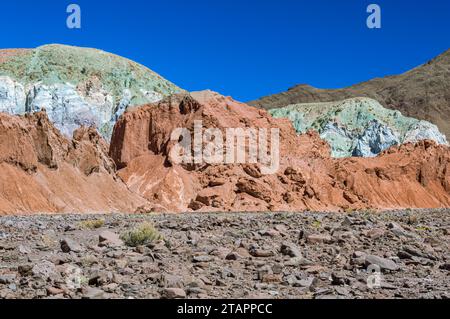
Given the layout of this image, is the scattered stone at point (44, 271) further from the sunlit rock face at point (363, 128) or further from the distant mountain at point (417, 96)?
the distant mountain at point (417, 96)

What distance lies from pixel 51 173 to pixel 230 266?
29.6 meters

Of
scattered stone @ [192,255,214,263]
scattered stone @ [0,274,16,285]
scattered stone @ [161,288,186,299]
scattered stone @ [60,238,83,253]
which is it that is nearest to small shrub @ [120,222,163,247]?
scattered stone @ [60,238,83,253]

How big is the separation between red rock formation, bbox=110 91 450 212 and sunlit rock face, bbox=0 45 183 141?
1456 inches

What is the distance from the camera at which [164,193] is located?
150 ft

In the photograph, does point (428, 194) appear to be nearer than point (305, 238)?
No

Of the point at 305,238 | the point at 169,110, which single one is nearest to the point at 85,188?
the point at 169,110

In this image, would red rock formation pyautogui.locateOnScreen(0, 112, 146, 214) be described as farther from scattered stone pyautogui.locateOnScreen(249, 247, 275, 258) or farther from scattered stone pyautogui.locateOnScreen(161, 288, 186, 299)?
scattered stone pyautogui.locateOnScreen(161, 288, 186, 299)

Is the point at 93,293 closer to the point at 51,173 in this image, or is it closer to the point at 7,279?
the point at 7,279

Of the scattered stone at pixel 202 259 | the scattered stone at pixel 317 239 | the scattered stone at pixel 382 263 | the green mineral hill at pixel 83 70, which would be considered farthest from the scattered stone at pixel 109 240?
the green mineral hill at pixel 83 70

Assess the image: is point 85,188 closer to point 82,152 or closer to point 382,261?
point 82,152

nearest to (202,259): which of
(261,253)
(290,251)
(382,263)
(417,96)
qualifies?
(261,253)

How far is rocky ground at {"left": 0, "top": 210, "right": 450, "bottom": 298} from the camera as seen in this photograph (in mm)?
8094
